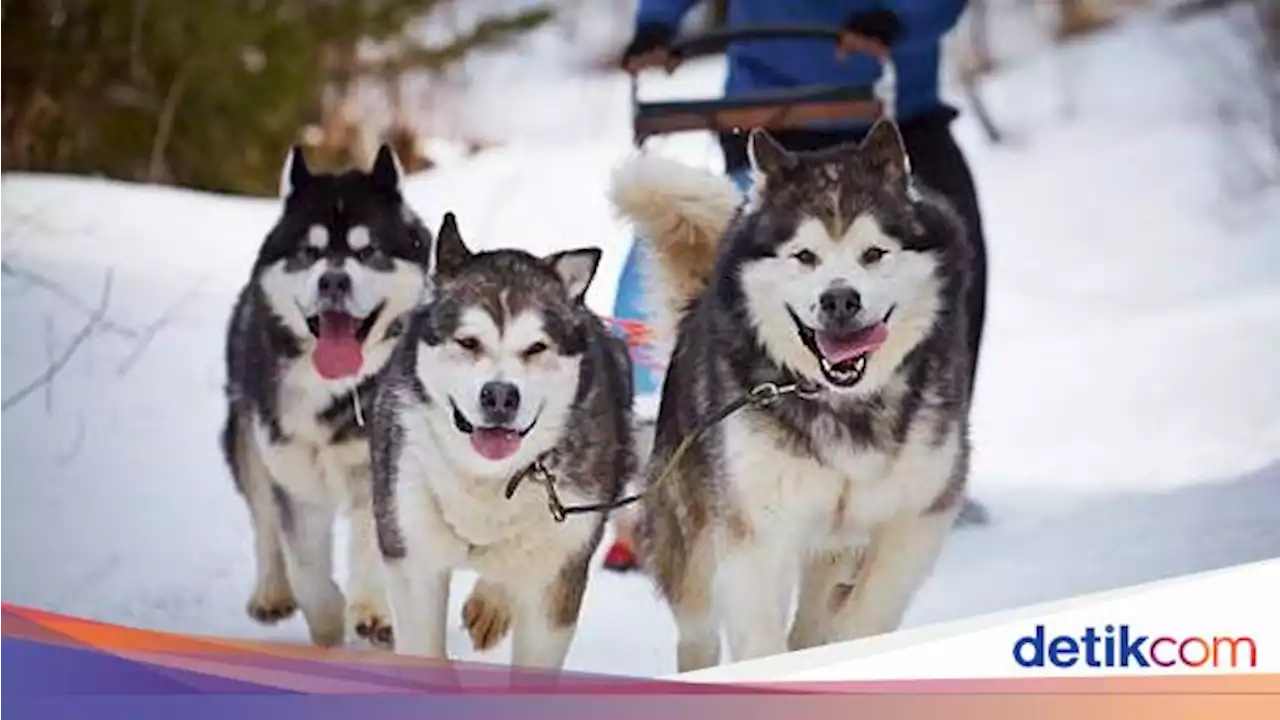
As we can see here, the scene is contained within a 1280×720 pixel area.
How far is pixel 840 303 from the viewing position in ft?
8.04

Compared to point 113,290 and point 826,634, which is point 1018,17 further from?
point 113,290

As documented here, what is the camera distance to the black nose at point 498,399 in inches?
96.7

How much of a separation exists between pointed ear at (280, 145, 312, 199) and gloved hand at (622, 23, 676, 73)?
434 millimetres

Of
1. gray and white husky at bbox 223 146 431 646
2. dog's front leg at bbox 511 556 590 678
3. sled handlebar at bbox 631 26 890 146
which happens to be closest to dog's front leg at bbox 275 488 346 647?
gray and white husky at bbox 223 146 431 646

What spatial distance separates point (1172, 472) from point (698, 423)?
614 millimetres

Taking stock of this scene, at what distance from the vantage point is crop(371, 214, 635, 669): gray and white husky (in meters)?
2.48

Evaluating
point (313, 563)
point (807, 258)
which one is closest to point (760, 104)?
point (807, 258)

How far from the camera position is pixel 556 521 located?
2543mm

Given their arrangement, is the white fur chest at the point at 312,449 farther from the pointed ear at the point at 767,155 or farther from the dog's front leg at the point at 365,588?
A: the pointed ear at the point at 767,155

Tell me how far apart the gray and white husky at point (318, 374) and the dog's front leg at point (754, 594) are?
17.2 inches

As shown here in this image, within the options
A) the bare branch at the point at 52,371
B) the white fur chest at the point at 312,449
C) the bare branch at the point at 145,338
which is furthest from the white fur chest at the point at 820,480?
the bare branch at the point at 52,371

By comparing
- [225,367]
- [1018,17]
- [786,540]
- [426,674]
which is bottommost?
[426,674]

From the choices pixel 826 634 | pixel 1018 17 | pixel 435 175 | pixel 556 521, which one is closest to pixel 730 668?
pixel 826 634

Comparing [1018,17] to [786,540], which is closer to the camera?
[786,540]
